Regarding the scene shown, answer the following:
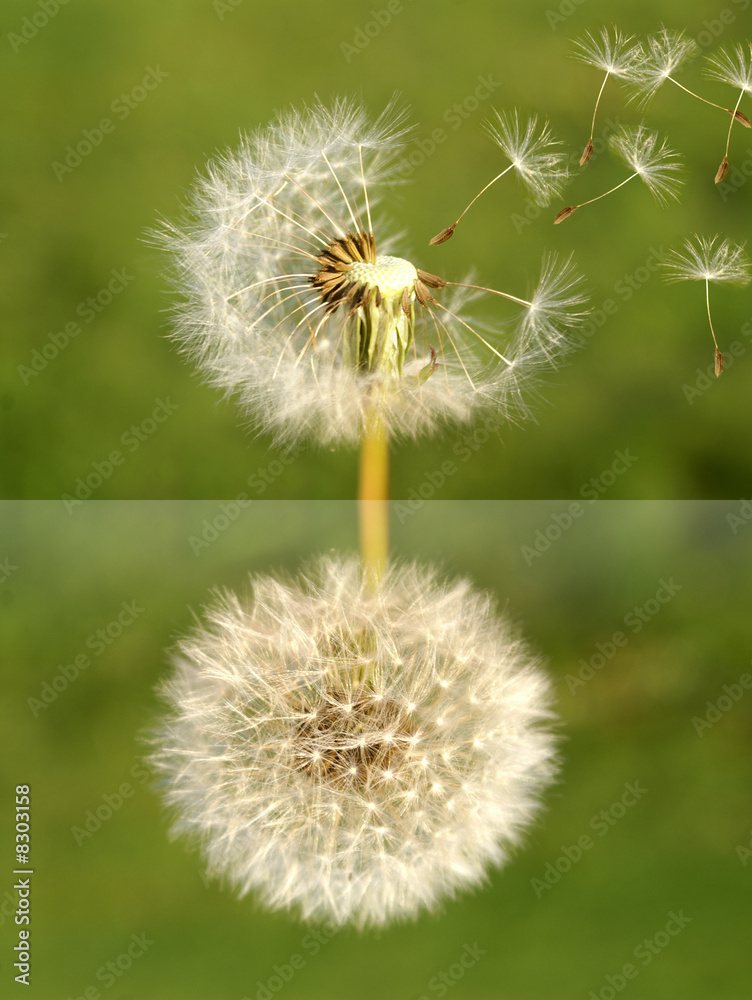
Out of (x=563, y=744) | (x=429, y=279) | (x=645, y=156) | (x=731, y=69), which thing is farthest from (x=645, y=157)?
(x=563, y=744)

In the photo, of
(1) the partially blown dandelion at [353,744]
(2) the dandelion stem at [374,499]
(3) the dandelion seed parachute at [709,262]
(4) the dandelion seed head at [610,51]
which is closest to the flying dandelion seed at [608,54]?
(4) the dandelion seed head at [610,51]

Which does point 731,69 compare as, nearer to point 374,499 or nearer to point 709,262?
point 709,262

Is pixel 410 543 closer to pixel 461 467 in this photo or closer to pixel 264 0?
pixel 461 467

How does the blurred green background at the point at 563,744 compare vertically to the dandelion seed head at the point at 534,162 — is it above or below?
below

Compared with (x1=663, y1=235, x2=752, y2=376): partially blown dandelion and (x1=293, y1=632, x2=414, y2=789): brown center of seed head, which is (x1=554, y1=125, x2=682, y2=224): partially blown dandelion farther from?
(x1=293, y1=632, x2=414, y2=789): brown center of seed head

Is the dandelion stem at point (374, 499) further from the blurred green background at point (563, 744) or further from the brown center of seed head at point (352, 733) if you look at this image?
the brown center of seed head at point (352, 733)
